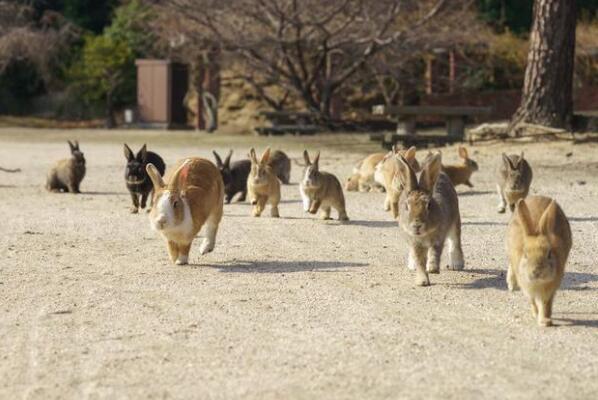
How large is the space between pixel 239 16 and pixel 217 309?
22.7 m

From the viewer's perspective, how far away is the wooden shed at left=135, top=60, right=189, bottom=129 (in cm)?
3634

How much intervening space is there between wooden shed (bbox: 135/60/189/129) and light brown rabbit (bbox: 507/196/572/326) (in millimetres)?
29121

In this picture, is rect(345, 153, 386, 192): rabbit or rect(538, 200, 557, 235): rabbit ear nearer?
rect(538, 200, 557, 235): rabbit ear

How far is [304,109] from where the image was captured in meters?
34.4

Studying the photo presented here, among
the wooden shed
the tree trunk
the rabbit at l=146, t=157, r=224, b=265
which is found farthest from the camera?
the wooden shed

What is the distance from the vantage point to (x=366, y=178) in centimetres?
1598

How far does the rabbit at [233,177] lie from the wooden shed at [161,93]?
2087 cm

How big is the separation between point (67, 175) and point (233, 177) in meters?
2.65

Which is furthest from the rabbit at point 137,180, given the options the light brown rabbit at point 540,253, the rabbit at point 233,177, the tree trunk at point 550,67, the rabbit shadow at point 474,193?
the tree trunk at point 550,67

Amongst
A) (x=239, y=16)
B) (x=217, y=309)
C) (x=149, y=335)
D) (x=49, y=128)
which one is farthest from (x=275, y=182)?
(x=49, y=128)

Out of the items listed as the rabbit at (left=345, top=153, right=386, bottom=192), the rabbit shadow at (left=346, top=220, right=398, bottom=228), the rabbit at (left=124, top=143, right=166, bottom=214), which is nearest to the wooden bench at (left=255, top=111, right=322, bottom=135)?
the rabbit at (left=345, top=153, right=386, bottom=192)

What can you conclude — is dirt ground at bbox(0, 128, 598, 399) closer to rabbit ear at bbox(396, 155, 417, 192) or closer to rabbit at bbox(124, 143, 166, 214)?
rabbit at bbox(124, 143, 166, 214)

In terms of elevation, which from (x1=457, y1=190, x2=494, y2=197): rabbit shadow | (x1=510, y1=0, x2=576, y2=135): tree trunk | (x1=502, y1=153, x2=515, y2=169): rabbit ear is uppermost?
(x1=510, y1=0, x2=576, y2=135): tree trunk

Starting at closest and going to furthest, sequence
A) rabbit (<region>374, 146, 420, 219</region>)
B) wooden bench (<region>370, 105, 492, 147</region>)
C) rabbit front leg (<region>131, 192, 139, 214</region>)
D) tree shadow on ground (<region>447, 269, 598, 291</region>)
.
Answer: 1. tree shadow on ground (<region>447, 269, 598, 291</region>)
2. rabbit (<region>374, 146, 420, 219</region>)
3. rabbit front leg (<region>131, 192, 139, 214</region>)
4. wooden bench (<region>370, 105, 492, 147</region>)
